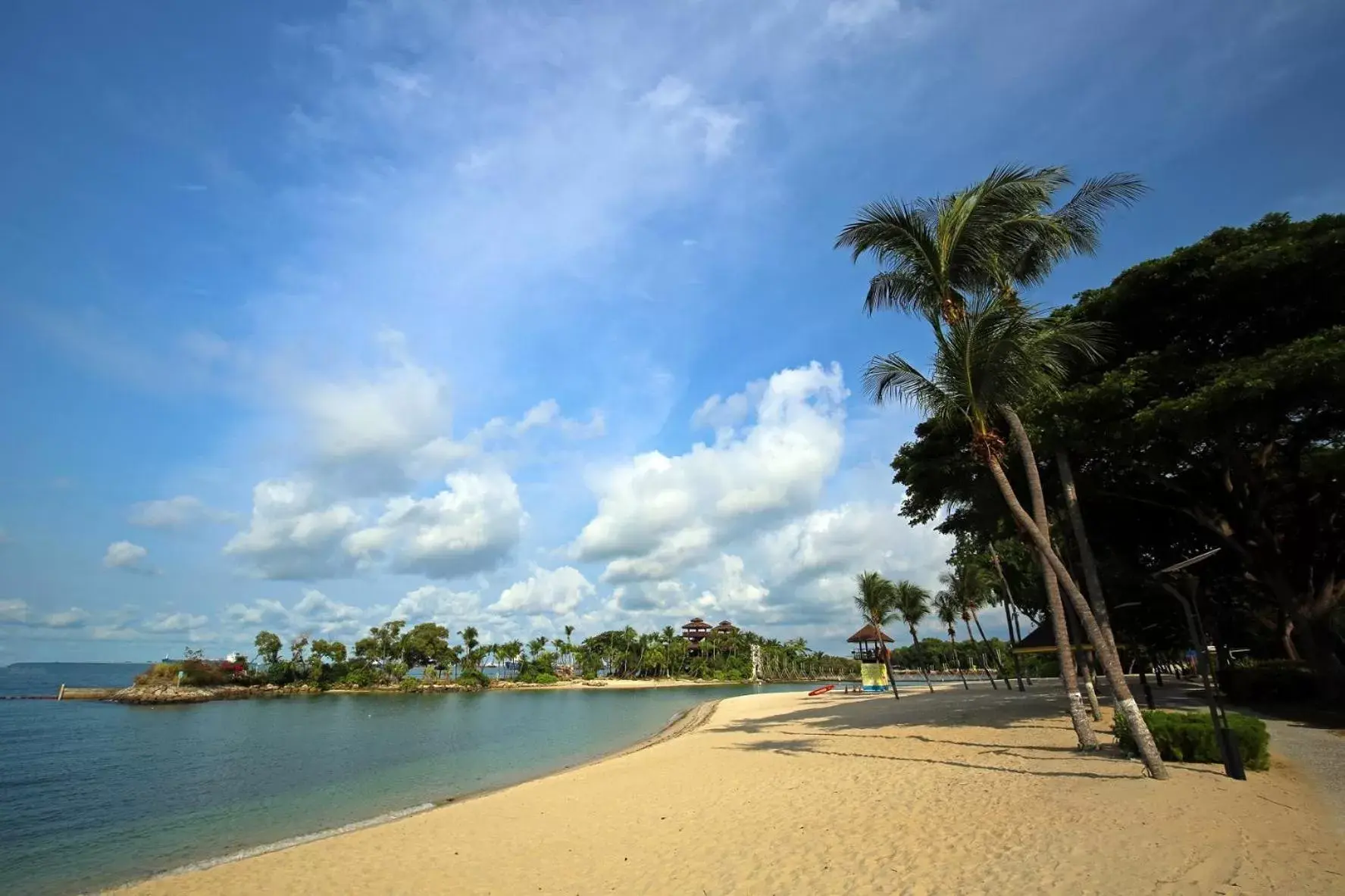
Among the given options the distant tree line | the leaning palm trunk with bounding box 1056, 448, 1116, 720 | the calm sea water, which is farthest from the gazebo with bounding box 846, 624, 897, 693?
the distant tree line

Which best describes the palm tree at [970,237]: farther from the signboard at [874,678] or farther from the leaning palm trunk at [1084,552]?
the signboard at [874,678]

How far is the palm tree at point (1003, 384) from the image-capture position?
12.8 meters

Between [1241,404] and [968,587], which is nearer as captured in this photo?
[1241,404]

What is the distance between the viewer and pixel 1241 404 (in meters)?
Answer: 13.4

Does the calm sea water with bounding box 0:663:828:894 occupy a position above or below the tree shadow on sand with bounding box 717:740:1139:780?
below

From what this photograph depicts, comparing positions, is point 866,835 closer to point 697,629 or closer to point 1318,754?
point 1318,754

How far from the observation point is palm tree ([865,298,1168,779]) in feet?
42.0

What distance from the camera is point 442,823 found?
1287cm

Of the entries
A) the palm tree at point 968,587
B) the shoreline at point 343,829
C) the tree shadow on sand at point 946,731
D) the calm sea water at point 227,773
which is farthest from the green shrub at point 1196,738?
the palm tree at point 968,587

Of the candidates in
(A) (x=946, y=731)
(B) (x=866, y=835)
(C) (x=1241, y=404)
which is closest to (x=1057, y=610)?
(C) (x=1241, y=404)

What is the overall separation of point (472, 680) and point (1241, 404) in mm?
106873

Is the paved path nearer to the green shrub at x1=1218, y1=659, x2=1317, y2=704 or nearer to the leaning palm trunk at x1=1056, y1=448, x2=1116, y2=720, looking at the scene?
the green shrub at x1=1218, y1=659, x2=1317, y2=704

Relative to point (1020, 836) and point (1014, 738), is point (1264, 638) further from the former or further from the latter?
point (1020, 836)

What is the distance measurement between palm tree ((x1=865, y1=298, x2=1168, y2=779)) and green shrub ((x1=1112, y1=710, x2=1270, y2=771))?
3.72 ft
